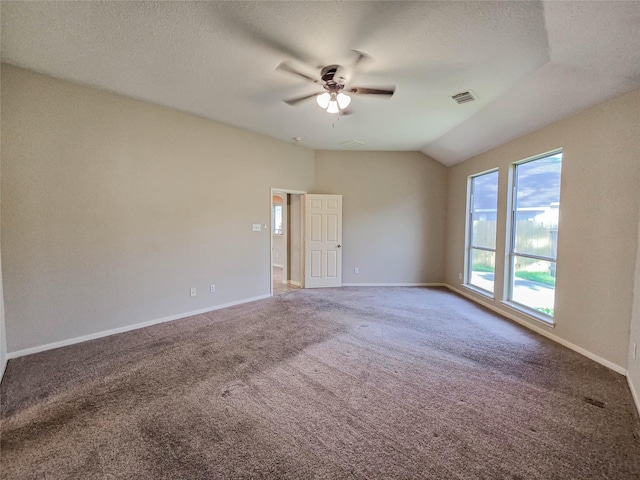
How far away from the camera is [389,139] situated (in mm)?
5238

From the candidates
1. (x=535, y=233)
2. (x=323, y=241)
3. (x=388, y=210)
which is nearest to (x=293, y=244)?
(x=323, y=241)

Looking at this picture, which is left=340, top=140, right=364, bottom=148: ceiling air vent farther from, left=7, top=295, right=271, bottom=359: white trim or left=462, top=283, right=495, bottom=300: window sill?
left=7, top=295, right=271, bottom=359: white trim

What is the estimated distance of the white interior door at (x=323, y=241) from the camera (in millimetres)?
6008

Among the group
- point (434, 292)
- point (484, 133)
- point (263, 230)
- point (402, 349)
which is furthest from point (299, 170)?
point (402, 349)

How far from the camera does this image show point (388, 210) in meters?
6.23

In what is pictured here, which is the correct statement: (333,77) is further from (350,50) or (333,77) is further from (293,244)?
(293,244)

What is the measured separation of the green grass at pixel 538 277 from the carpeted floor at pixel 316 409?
72cm

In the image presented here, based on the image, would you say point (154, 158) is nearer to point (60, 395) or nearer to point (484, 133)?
point (60, 395)

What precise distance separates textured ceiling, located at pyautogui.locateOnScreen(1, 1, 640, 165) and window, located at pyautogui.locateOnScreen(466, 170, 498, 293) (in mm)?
1497

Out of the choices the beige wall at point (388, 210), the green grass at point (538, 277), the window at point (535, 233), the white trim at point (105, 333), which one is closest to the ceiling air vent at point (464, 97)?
the window at point (535, 233)

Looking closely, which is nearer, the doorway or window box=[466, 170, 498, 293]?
window box=[466, 170, 498, 293]

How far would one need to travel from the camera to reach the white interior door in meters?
6.01

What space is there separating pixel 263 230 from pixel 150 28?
3.37m

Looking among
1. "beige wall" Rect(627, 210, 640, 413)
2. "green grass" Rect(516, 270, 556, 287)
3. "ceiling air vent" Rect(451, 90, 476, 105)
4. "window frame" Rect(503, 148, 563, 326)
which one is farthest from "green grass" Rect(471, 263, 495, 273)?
"ceiling air vent" Rect(451, 90, 476, 105)
